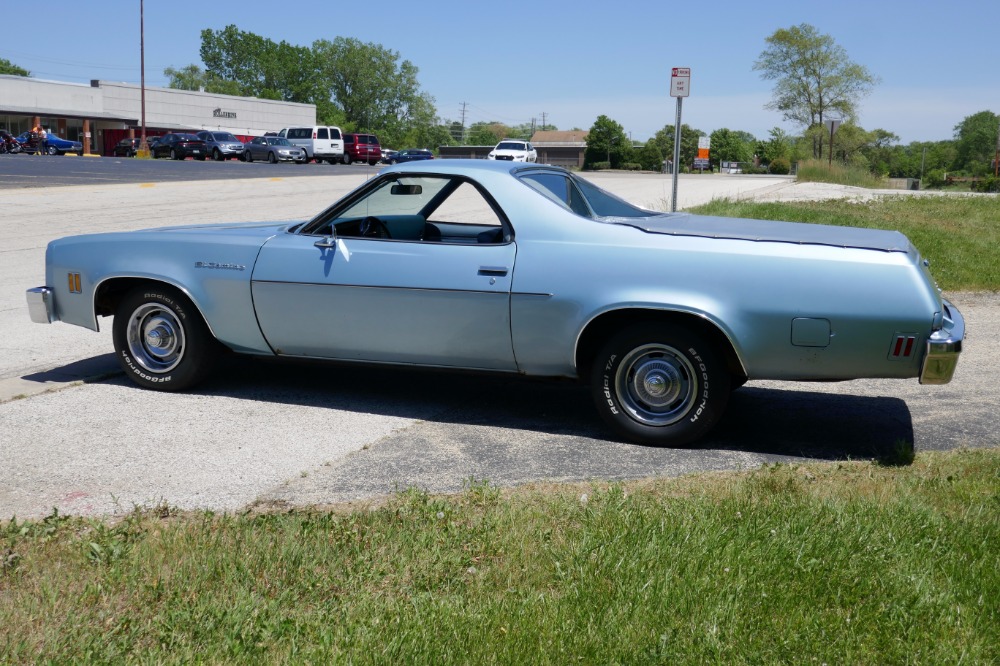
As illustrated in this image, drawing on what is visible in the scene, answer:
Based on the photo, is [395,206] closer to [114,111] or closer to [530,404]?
[530,404]

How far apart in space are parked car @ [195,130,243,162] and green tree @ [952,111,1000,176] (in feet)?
374

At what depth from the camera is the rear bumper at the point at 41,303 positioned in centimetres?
640

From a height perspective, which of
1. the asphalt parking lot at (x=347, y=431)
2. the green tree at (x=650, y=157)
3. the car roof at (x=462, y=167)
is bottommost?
the asphalt parking lot at (x=347, y=431)

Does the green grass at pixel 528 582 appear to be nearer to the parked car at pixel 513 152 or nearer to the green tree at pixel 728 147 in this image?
the parked car at pixel 513 152

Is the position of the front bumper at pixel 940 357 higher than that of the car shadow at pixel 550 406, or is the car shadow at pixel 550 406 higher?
the front bumper at pixel 940 357

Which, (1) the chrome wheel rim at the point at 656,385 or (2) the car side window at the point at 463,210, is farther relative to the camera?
(2) the car side window at the point at 463,210

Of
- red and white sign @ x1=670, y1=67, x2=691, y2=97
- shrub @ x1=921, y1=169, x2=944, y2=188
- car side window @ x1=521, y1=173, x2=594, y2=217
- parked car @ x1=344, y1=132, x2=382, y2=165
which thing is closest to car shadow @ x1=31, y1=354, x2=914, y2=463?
car side window @ x1=521, y1=173, x2=594, y2=217

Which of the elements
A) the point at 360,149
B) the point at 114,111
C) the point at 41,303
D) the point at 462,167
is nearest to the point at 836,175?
the point at 360,149

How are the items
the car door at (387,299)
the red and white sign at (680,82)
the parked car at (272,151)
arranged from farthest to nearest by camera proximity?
the parked car at (272,151)
the red and white sign at (680,82)
the car door at (387,299)

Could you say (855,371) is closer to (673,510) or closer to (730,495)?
(730,495)

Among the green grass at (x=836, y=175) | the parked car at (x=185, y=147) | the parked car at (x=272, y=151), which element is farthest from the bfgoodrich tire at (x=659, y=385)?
the parked car at (x=185, y=147)

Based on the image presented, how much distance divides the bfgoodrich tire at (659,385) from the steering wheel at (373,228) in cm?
159

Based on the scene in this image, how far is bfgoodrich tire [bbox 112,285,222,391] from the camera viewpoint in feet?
20.2

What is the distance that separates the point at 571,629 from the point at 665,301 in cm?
230
